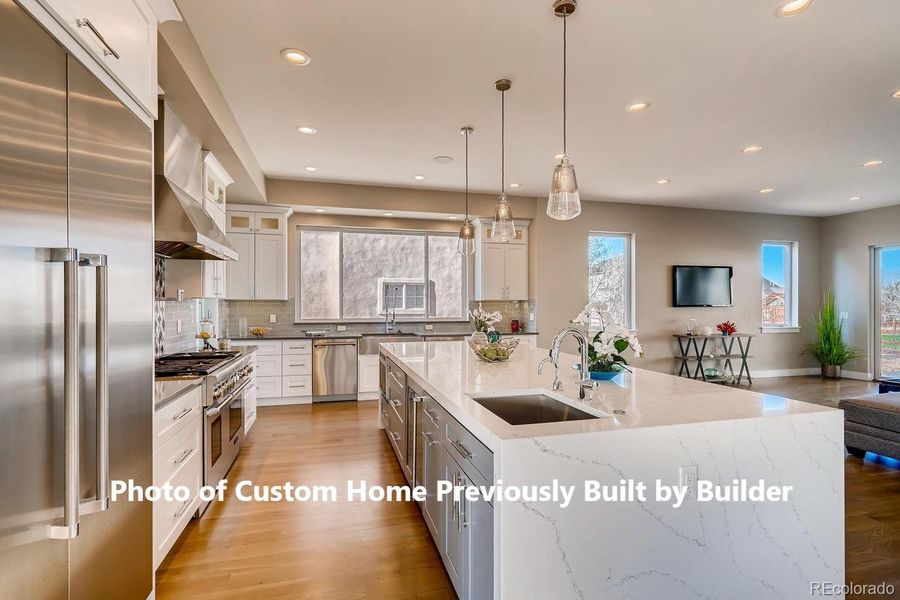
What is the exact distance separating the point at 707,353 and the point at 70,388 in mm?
8079

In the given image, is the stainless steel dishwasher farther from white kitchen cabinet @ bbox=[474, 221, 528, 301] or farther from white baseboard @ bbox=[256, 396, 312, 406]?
white kitchen cabinet @ bbox=[474, 221, 528, 301]

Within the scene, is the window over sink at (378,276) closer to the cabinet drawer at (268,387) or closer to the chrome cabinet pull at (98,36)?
the cabinet drawer at (268,387)

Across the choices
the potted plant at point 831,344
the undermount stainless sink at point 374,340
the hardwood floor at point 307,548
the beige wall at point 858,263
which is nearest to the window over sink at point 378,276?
the undermount stainless sink at point 374,340

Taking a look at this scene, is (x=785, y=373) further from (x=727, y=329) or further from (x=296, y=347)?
(x=296, y=347)

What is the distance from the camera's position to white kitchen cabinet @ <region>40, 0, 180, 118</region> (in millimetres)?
1211

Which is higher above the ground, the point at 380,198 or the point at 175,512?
the point at 380,198

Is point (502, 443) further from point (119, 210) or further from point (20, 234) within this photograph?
point (119, 210)

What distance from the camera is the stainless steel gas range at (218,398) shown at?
8.93 ft


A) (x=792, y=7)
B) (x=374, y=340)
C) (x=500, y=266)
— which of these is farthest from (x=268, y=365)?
(x=792, y=7)

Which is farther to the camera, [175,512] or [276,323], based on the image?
[276,323]

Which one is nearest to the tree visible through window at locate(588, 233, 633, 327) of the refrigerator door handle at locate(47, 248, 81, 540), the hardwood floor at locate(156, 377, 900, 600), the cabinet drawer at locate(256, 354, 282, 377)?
the hardwood floor at locate(156, 377, 900, 600)

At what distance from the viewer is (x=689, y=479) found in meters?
1.48

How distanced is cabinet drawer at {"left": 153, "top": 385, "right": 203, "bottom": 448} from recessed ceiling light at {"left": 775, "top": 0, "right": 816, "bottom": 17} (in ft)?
11.7

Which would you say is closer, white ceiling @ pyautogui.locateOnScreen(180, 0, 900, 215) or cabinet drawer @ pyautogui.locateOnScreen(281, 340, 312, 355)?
white ceiling @ pyautogui.locateOnScreen(180, 0, 900, 215)
